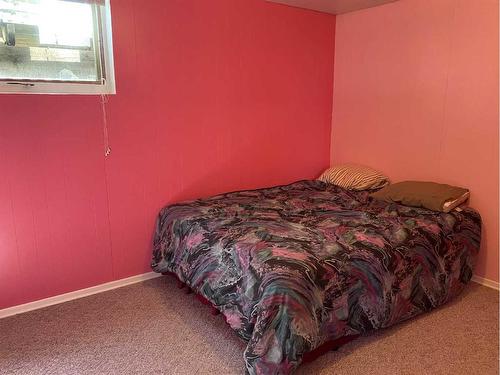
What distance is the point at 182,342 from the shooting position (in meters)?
2.13

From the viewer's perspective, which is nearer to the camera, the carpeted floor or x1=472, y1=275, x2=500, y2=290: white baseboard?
the carpeted floor

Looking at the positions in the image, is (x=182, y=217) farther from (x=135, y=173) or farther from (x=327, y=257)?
(x=327, y=257)

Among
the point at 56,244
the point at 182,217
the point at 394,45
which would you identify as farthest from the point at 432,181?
the point at 56,244

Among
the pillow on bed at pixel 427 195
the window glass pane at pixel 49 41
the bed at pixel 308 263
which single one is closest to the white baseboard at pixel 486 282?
the bed at pixel 308 263

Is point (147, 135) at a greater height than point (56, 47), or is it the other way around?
point (56, 47)

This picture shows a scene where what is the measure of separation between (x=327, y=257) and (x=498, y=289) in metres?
1.58

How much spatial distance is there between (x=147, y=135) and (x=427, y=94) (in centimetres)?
209

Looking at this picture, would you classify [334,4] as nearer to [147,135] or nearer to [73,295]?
[147,135]

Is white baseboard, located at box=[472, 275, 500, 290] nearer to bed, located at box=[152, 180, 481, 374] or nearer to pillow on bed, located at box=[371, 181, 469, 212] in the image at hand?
bed, located at box=[152, 180, 481, 374]

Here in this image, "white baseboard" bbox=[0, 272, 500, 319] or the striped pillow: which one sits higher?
the striped pillow

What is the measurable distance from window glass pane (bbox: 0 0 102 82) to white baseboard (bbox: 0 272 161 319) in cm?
138

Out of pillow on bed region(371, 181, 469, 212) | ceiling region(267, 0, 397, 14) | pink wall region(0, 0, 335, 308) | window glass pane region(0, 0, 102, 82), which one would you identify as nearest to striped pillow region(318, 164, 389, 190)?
pillow on bed region(371, 181, 469, 212)

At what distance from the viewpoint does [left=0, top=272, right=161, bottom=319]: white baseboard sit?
2.41 metres

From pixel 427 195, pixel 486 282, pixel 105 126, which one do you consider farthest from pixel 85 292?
pixel 486 282
